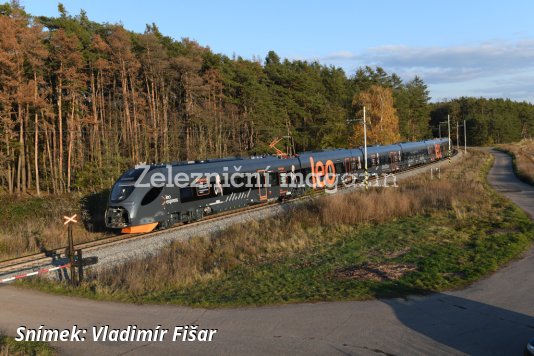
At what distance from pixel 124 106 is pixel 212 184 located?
23912mm

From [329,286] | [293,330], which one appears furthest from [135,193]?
[293,330]

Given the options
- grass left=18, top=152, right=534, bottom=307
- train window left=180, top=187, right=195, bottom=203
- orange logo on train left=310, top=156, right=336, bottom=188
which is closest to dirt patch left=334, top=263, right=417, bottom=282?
grass left=18, top=152, right=534, bottom=307

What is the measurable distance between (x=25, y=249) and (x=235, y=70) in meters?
43.7

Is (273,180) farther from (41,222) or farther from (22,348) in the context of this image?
(22,348)

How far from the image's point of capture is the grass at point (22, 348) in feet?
23.6

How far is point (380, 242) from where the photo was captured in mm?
14930

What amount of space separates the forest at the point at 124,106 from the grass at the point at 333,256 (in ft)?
42.9

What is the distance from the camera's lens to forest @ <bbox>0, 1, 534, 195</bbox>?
34.9 meters

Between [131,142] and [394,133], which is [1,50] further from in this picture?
[394,133]

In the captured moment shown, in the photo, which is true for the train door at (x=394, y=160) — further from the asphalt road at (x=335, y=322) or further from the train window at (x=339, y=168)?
the asphalt road at (x=335, y=322)

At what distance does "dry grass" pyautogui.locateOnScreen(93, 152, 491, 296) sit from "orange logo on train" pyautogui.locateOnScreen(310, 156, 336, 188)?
25.6ft

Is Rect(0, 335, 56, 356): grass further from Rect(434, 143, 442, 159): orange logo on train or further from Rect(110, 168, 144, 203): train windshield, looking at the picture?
Rect(434, 143, 442, 159): orange logo on train

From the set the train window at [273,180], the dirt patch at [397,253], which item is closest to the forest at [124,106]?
the train window at [273,180]

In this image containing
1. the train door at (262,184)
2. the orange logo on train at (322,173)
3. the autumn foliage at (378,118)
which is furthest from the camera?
the autumn foliage at (378,118)
